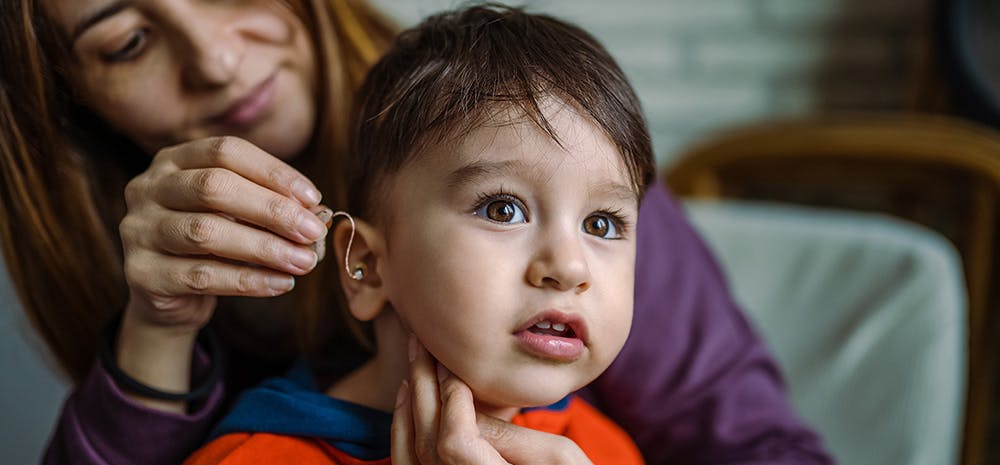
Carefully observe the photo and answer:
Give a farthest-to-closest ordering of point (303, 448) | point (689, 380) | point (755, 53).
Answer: point (755, 53) < point (689, 380) < point (303, 448)

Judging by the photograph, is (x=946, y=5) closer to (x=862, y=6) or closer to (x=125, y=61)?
(x=862, y=6)

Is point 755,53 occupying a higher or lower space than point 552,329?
lower

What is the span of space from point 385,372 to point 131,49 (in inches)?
15.3

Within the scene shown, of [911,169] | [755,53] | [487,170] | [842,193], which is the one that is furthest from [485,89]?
[842,193]

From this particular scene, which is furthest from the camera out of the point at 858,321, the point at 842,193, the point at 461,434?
the point at 842,193

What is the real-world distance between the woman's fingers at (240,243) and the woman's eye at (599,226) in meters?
0.21

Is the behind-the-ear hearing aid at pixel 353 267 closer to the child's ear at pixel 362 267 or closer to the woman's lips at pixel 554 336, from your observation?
the child's ear at pixel 362 267

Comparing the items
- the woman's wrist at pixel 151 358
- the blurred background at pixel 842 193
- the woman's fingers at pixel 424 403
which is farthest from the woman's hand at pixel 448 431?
the blurred background at pixel 842 193

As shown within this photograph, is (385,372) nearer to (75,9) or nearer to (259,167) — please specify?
(259,167)

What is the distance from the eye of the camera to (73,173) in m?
0.90

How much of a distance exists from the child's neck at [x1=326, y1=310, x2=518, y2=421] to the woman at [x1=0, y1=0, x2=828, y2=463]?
106 mm

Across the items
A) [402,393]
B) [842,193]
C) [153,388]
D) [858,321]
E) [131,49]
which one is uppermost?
[131,49]

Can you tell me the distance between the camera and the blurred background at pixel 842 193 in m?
1.21

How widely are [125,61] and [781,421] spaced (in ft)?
2.48
